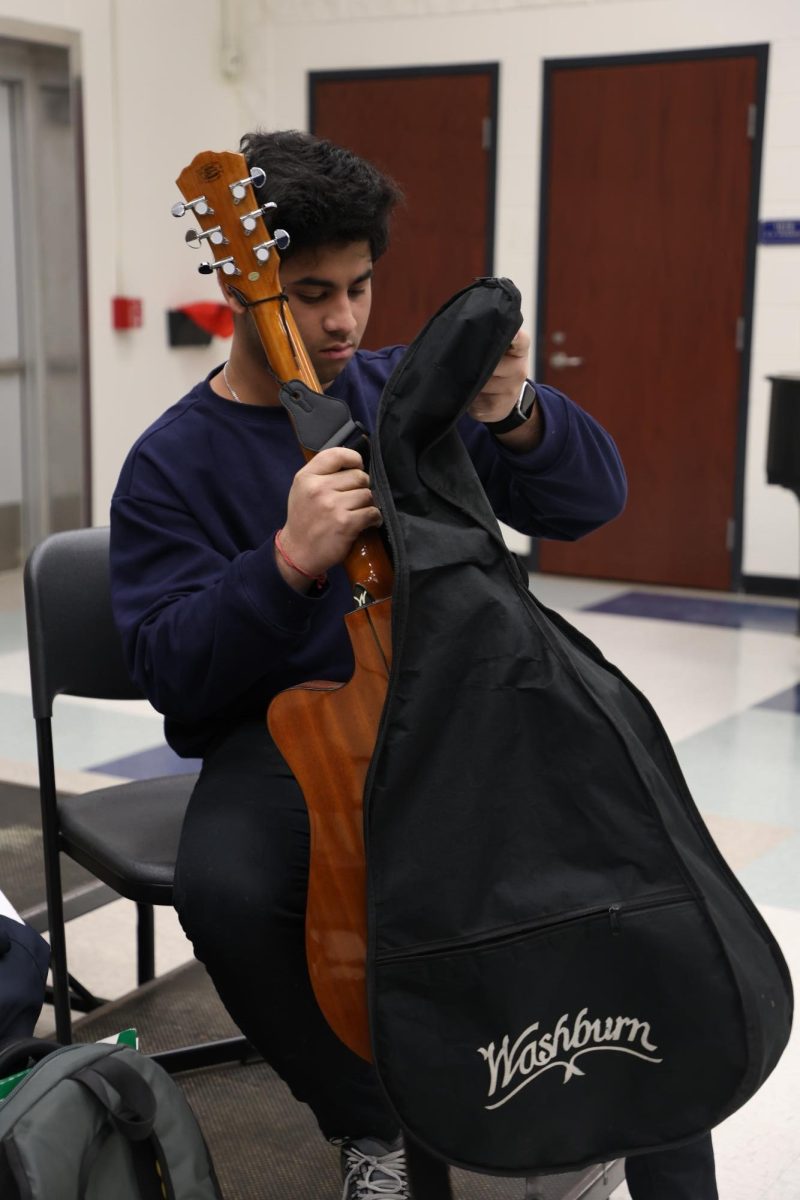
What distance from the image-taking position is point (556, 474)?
1.63 meters

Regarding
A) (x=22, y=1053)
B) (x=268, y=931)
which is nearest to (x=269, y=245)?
(x=268, y=931)

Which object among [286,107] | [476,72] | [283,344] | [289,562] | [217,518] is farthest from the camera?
[286,107]

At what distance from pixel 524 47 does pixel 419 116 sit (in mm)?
529

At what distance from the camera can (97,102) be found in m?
5.67

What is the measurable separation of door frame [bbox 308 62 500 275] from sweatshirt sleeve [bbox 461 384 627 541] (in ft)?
14.3

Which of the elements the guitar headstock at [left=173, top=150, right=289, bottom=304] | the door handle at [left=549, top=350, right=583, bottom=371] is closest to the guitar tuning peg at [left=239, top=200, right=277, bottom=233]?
the guitar headstock at [left=173, top=150, right=289, bottom=304]

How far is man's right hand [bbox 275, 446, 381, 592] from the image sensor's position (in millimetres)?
1333

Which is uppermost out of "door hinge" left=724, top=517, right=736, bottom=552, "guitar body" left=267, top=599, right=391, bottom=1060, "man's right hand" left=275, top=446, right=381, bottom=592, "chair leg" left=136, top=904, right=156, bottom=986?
"man's right hand" left=275, top=446, right=381, bottom=592

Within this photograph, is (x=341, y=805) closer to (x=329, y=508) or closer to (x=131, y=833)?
(x=329, y=508)

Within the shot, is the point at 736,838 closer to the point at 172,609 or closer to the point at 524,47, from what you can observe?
the point at 172,609

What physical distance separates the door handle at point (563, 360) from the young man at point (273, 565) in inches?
167

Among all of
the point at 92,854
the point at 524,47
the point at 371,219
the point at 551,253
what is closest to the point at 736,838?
the point at 92,854

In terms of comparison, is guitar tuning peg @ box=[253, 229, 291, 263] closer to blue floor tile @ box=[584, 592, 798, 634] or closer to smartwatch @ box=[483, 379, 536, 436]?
smartwatch @ box=[483, 379, 536, 436]

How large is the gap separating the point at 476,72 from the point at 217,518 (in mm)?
4698
